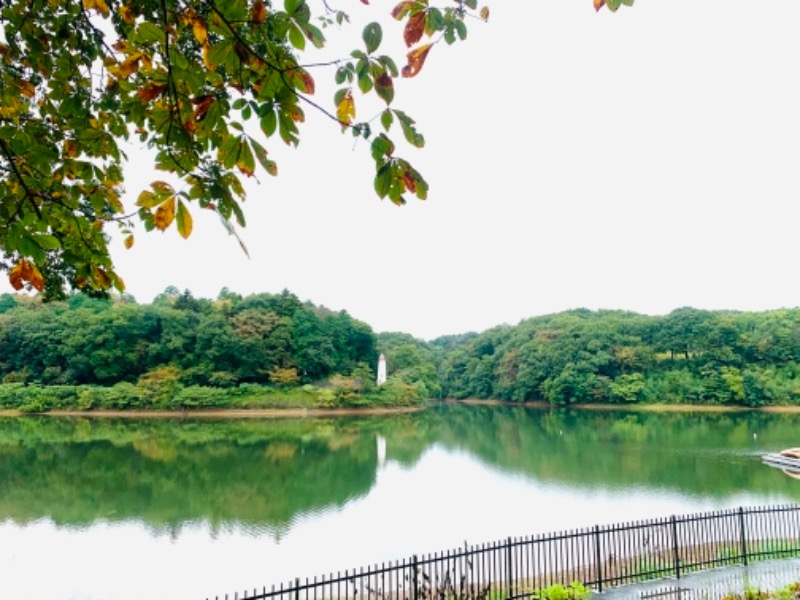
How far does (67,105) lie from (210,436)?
30049 millimetres

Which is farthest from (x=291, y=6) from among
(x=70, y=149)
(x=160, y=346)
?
(x=160, y=346)

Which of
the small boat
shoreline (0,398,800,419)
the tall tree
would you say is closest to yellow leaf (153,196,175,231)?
the tall tree

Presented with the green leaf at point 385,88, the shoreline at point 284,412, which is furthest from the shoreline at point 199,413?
the green leaf at point 385,88

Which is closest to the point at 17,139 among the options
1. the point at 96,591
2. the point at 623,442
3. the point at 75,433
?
the point at 96,591

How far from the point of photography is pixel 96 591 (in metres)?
9.27

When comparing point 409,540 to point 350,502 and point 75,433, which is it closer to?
point 350,502

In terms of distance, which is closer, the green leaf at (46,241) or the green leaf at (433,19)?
the green leaf at (46,241)

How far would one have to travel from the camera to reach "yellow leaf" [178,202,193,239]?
4.82ft

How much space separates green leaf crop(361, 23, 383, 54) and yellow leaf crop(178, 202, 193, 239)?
612 millimetres

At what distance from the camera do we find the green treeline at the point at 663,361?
44.6 metres

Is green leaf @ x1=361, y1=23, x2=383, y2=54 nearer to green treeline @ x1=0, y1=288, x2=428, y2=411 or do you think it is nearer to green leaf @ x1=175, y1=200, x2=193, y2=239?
green leaf @ x1=175, y1=200, x2=193, y2=239

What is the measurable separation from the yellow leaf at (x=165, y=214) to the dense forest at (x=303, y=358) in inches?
1652

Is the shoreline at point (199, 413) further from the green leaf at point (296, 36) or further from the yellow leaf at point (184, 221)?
the green leaf at point (296, 36)

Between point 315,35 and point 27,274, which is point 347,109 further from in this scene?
point 27,274
